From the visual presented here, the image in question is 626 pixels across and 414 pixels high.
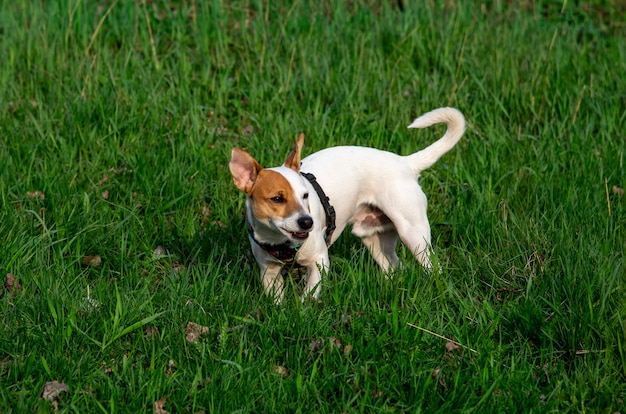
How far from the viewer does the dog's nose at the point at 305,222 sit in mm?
4547

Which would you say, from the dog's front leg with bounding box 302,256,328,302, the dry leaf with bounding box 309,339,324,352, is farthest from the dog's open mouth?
the dry leaf with bounding box 309,339,324,352

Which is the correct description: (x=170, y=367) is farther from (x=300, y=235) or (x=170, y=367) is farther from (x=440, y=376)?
(x=440, y=376)

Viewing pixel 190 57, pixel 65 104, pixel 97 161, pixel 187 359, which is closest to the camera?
pixel 187 359

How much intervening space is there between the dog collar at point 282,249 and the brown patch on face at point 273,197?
0.68 feet

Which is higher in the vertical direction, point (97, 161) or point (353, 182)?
point (353, 182)

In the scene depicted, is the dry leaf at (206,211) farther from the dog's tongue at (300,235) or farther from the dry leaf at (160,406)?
the dry leaf at (160,406)

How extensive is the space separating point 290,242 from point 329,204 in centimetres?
43

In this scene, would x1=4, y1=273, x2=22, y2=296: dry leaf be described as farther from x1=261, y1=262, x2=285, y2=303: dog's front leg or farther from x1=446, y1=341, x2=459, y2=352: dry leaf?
x1=446, y1=341, x2=459, y2=352: dry leaf

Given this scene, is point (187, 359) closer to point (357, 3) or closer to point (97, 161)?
point (97, 161)

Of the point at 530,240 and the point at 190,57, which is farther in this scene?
the point at 190,57

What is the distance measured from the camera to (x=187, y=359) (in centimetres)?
424

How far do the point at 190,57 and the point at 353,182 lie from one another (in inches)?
121

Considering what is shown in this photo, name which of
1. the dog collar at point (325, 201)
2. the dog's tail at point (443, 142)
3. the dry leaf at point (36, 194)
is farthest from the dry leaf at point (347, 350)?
the dry leaf at point (36, 194)

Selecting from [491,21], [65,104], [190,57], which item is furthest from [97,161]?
[491,21]
